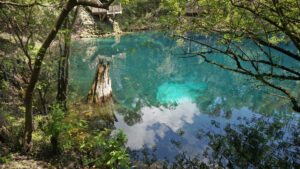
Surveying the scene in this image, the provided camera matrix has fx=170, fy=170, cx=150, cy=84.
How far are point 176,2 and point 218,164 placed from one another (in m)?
4.27

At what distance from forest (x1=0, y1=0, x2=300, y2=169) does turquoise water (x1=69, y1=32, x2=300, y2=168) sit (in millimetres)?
43

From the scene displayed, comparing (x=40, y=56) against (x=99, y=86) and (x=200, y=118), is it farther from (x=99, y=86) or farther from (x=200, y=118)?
(x=200, y=118)

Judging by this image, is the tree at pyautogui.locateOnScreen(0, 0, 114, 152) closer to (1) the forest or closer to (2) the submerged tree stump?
(1) the forest

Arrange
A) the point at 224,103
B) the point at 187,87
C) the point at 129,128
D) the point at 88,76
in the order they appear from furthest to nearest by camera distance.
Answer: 1. the point at 88,76
2. the point at 187,87
3. the point at 224,103
4. the point at 129,128

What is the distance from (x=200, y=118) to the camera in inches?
298

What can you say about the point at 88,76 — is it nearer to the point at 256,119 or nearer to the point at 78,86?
the point at 78,86

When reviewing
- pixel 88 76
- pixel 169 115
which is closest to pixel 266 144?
pixel 169 115

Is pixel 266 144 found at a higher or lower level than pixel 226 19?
lower

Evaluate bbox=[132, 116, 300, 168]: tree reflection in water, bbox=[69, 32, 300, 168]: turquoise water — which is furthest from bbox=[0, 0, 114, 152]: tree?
bbox=[132, 116, 300, 168]: tree reflection in water

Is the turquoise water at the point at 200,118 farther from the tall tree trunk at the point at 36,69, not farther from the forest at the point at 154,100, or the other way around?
the tall tree trunk at the point at 36,69

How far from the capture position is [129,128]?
6.68 metres

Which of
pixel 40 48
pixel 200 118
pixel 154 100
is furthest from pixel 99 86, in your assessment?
pixel 40 48

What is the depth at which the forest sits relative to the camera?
10.4 feet

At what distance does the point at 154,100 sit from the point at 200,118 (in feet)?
9.84
